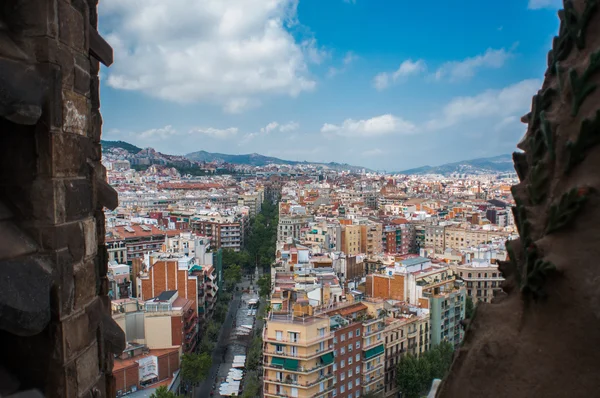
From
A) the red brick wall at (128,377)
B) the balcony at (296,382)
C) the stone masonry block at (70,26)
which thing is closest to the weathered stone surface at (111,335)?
the stone masonry block at (70,26)

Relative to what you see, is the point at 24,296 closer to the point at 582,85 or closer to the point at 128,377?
the point at 582,85

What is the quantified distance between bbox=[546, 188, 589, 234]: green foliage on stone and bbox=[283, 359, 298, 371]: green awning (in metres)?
16.3

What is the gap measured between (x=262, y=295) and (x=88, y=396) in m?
30.3

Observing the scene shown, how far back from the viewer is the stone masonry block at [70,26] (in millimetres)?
1587

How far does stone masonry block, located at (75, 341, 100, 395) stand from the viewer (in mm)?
1662

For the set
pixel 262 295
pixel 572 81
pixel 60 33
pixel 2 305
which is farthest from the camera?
pixel 262 295

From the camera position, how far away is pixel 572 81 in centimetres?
121

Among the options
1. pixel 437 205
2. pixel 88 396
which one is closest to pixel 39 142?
pixel 88 396

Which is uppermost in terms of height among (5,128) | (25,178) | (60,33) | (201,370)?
(60,33)

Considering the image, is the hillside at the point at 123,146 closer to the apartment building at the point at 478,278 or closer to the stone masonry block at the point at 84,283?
the apartment building at the point at 478,278

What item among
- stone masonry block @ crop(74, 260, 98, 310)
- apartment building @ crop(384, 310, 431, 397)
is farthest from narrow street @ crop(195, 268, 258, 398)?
stone masonry block @ crop(74, 260, 98, 310)

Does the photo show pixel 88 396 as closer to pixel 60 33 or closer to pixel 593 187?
pixel 60 33

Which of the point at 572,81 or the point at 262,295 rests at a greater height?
the point at 572,81

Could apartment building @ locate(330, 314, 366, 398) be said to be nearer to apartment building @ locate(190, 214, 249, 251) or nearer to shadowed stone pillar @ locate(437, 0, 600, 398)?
shadowed stone pillar @ locate(437, 0, 600, 398)
